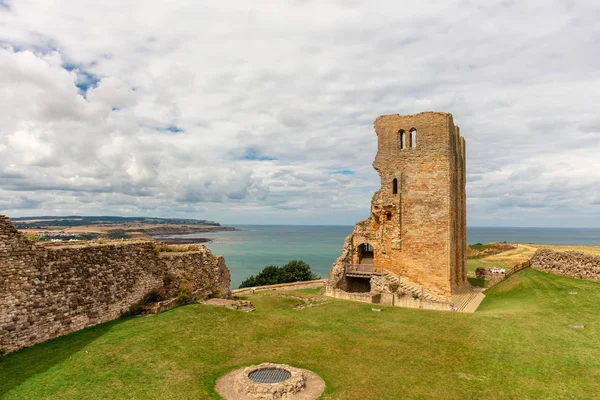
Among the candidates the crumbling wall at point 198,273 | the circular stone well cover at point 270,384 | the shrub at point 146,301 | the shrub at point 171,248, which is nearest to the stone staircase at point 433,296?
the crumbling wall at point 198,273

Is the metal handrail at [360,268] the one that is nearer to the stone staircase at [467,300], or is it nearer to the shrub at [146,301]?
the stone staircase at [467,300]

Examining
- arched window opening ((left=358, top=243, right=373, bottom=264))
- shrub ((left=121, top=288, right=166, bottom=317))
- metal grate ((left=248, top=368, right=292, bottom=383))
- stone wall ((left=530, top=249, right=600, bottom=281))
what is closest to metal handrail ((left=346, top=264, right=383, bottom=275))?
arched window opening ((left=358, top=243, right=373, bottom=264))

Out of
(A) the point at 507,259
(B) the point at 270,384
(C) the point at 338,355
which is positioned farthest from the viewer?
(A) the point at 507,259

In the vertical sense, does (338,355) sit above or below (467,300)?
above

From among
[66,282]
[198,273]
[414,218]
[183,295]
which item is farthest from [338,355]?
[414,218]

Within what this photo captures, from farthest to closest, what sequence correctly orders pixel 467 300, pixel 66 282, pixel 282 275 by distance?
pixel 282 275
pixel 467 300
pixel 66 282

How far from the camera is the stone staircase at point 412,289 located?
2382 cm

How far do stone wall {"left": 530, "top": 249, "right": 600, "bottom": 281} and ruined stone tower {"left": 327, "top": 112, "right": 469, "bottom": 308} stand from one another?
5.45 metres

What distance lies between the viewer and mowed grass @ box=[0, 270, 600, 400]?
1037 cm

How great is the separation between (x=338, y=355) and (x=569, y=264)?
20237 millimetres

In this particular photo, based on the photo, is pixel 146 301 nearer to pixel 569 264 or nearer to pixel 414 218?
pixel 414 218

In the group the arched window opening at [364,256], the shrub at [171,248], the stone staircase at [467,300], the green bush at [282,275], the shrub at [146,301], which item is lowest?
the green bush at [282,275]

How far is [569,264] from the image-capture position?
2497cm

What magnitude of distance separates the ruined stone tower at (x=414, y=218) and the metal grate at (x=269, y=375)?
45.0ft
